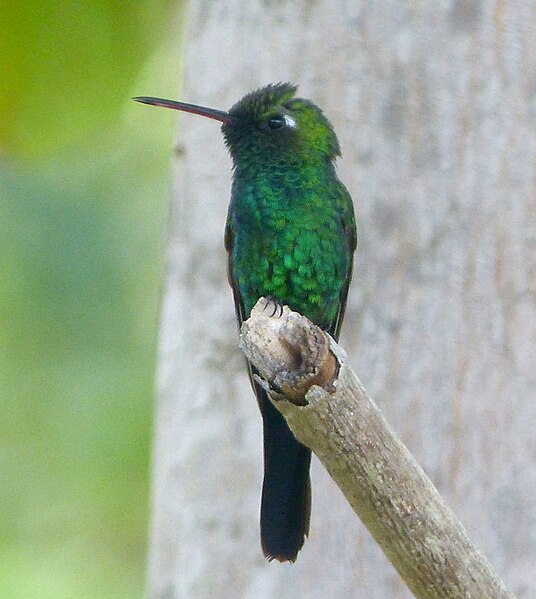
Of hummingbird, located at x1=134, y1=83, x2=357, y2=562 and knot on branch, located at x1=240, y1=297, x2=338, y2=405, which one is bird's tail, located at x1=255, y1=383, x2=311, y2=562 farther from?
knot on branch, located at x1=240, y1=297, x2=338, y2=405

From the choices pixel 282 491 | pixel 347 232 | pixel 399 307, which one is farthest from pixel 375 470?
pixel 347 232

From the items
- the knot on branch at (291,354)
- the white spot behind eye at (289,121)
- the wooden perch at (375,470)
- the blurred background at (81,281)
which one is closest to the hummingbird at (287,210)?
the white spot behind eye at (289,121)

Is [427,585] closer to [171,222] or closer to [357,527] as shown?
[357,527]

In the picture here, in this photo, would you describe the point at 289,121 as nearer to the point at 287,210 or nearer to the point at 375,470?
the point at 287,210

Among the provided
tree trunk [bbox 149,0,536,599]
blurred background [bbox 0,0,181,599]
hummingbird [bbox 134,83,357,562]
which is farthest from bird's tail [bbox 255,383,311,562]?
blurred background [bbox 0,0,181,599]

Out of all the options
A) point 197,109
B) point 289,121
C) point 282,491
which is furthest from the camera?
point 289,121
